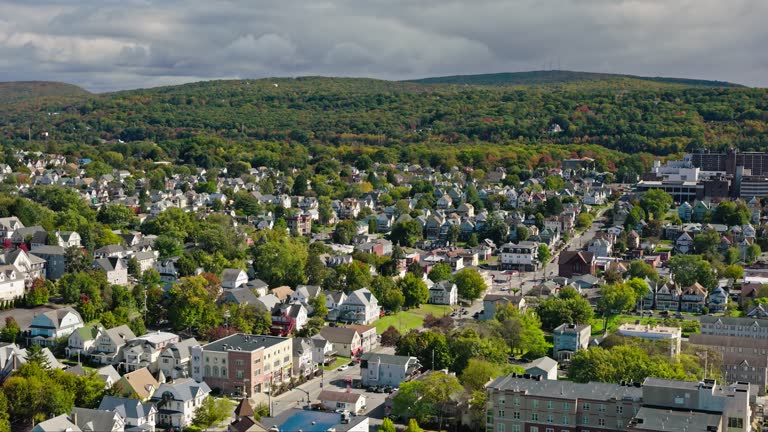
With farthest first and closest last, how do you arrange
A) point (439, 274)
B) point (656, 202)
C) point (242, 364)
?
point (656, 202) → point (439, 274) → point (242, 364)

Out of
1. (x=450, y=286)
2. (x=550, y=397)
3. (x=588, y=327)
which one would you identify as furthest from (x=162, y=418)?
(x=450, y=286)

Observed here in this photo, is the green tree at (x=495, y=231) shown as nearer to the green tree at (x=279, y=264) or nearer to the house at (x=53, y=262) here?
the green tree at (x=279, y=264)

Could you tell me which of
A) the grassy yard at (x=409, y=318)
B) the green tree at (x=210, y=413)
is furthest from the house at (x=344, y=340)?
the green tree at (x=210, y=413)

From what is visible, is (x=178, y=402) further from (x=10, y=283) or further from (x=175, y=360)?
(x=10, y=283)

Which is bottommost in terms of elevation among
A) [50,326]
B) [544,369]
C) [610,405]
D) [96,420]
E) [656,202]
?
[96,420]

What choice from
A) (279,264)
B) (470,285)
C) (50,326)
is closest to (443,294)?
(470,285)

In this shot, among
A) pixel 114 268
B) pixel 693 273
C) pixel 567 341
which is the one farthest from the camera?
pixel 693 273
